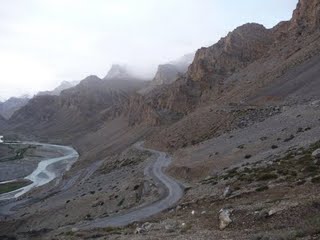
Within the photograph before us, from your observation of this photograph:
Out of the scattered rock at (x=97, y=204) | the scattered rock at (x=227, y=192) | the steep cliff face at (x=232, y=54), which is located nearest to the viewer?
the scattered rock at (x=227, y=192)

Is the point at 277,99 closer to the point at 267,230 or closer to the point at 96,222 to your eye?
the point at 96,222

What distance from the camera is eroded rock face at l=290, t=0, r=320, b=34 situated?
13338 centimetres

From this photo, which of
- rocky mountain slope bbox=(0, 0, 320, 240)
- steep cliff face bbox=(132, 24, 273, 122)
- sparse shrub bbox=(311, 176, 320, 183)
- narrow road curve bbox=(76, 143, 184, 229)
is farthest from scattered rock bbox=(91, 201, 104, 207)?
steep cliff face bbox=(132, 24, 273, 122)

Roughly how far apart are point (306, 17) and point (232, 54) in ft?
124

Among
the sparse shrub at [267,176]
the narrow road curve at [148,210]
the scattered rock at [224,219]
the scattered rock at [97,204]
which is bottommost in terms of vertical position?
the scattered rock at [97,204]

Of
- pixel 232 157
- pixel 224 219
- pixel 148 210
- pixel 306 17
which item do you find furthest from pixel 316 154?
pixel 306 17

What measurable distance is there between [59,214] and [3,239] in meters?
11.6

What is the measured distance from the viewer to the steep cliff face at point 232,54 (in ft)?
552

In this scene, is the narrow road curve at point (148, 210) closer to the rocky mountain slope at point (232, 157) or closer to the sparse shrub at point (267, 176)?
the rocky mountain slope at point (232, 157)

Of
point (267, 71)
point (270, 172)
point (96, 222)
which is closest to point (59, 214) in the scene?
point (96, 222)

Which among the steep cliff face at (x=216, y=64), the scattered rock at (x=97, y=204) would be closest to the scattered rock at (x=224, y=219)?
the scattered rock at (x=97, y=204)

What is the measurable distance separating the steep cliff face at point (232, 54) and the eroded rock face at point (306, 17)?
18.3 meters

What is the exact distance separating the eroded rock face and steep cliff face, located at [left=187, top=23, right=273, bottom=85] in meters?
18.3

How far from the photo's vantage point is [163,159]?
93125 millimetres
